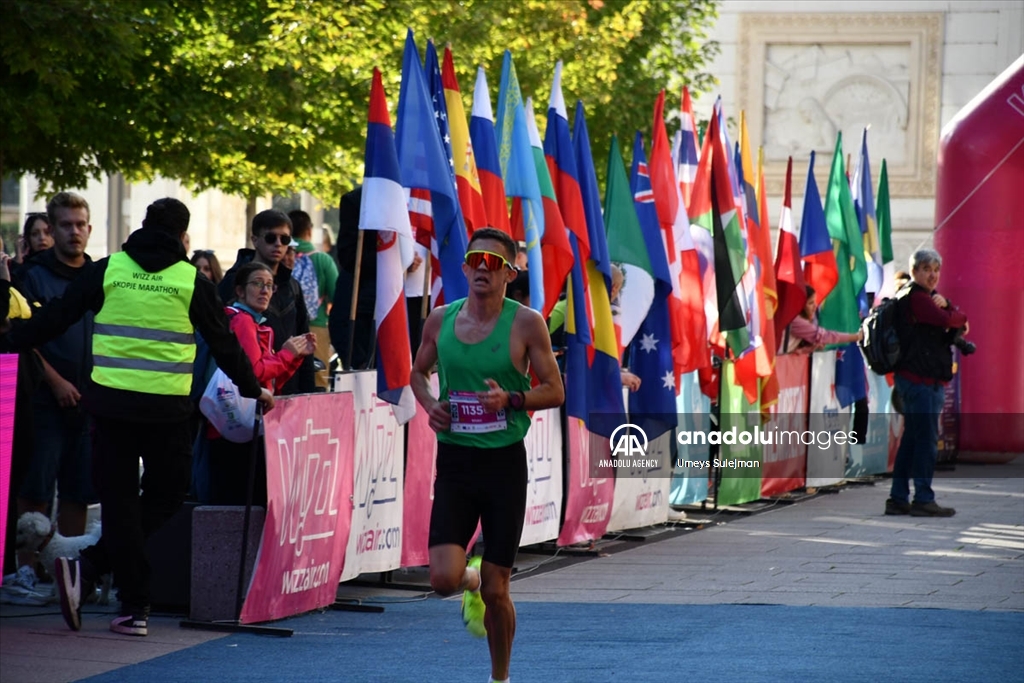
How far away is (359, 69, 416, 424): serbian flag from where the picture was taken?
9.62 m

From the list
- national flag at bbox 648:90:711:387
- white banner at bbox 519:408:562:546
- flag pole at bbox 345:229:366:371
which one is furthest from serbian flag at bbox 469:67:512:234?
national flag at bbox 648:90:711:387

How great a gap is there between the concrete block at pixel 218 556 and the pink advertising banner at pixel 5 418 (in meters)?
1.64

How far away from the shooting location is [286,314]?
389 inches

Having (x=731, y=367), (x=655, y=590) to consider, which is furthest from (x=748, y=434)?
(x=655, y=590)

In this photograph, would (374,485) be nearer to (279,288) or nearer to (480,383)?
(279,288)

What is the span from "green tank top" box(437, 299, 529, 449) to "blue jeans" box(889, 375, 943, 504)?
23.7 ft

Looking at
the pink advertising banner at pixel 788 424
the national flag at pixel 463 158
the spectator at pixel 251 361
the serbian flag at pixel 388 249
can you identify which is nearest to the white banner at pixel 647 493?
the pink advertising banner at pixel 788 424

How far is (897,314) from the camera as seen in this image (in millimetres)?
13719

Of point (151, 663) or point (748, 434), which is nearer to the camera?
point (151, 663)

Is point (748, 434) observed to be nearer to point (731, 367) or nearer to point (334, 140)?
point (731, 367)

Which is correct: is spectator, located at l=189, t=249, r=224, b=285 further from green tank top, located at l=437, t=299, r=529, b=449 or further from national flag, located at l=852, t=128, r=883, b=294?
national flag, located at l=852, t=128, r=883, b=294

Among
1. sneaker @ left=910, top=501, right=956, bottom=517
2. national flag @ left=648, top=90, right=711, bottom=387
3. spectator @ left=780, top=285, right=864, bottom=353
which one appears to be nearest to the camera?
national flag @ left=648, top=90, right=711, bottom=387

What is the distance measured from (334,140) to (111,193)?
12652mm

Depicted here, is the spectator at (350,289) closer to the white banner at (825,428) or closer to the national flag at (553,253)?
the national flag at (553,253)
